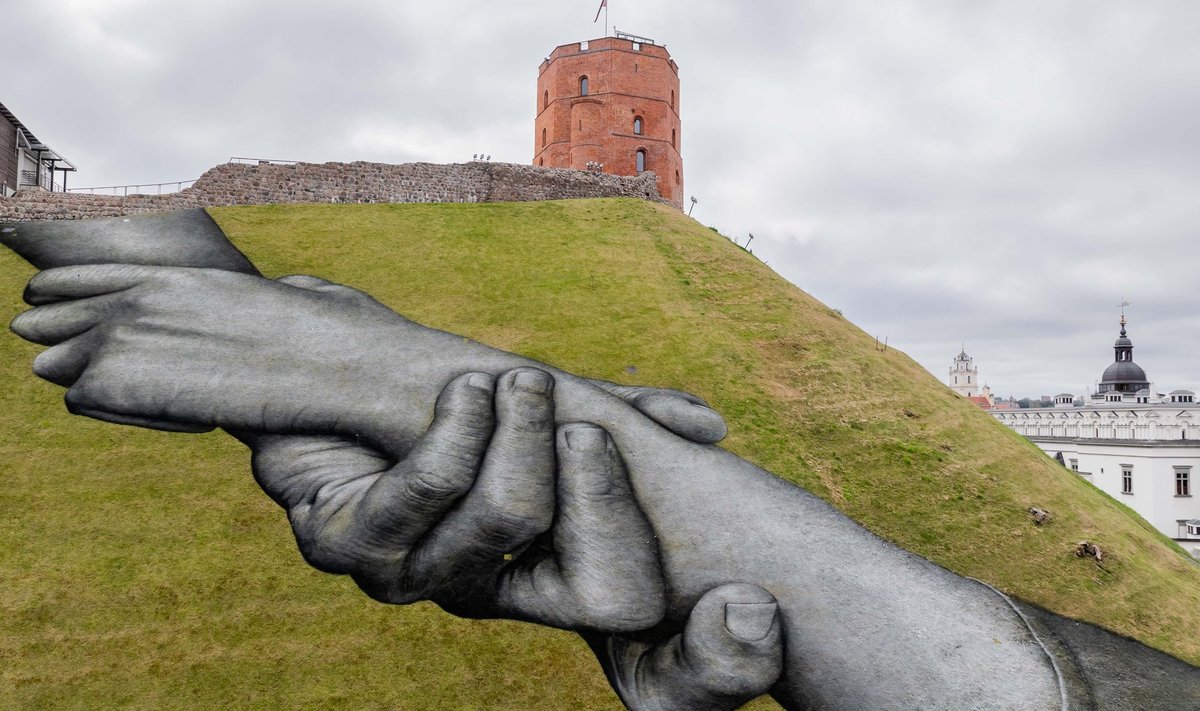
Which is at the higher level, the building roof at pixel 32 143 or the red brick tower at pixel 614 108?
the red brick tower at pixel 614 108

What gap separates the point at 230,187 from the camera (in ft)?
79.2

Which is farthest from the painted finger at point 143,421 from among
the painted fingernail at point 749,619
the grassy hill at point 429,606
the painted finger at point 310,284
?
the painted fingernail at point 749,619

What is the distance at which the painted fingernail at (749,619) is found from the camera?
4625 millimetres

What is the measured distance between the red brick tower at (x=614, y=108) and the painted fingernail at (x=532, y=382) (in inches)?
1378

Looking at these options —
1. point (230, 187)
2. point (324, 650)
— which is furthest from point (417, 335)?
point (230, 187)

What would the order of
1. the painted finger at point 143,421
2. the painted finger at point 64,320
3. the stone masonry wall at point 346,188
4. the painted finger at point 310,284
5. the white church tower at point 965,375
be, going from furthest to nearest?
the white church tower at point 965,375, the stone masonry wall at point 346,188, the painted finger at point 310,284, the painted finger at point 64,320, the painted finger at point 143,421

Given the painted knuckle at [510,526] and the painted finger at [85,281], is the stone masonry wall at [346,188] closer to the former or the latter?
the painted finger at [85,281]

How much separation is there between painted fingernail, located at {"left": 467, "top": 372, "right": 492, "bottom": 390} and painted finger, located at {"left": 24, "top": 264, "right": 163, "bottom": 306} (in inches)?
128

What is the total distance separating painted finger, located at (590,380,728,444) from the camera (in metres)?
5.49

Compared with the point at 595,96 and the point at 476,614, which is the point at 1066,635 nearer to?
the point at 476,614

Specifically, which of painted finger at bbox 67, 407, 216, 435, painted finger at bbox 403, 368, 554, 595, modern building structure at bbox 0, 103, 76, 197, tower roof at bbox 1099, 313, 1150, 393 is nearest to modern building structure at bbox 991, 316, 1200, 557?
tower roof at bbox 1099, 313, 1150, 393

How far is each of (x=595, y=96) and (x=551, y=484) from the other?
3726cm

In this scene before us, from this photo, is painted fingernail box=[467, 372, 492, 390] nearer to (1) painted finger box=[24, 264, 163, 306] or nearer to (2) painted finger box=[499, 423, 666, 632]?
(2) painted finger box=[499, 423, 666, 632]

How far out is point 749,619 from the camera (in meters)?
4.66
